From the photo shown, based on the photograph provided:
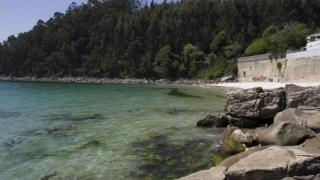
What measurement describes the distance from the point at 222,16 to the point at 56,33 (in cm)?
7639

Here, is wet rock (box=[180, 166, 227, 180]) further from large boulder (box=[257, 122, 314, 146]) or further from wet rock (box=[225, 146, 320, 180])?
large boulder (box=[257, 122, 314, 146])

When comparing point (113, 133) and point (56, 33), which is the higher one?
point (56, 33)

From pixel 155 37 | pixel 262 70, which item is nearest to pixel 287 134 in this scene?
pixel 262 70

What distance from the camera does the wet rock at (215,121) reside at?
22.4 metres

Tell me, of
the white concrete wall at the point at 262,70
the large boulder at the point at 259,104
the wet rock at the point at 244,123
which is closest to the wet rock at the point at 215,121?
the wet rock at the point at 244,123

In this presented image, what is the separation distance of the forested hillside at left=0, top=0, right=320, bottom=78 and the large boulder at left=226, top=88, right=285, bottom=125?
53.0 m

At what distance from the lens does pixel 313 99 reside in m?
19.6

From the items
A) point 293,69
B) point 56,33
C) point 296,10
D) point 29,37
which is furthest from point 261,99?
point 29,37

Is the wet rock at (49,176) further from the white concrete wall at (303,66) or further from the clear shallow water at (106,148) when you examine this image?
the white concrete wall at (303,66)

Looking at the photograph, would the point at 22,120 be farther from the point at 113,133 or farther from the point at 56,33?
the point at 56,33

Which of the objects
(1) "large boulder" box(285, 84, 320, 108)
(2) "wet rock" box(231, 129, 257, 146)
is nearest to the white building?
(1) "large boulder" box(285, 84, 320, 108)

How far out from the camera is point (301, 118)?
55.4 feet

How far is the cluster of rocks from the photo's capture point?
34.7 feet

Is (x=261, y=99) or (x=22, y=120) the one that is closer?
(x=261, y=99)
